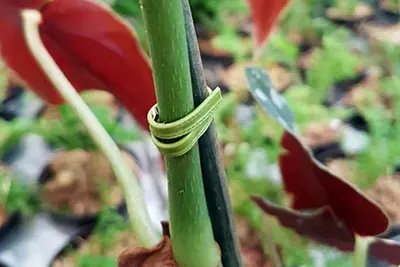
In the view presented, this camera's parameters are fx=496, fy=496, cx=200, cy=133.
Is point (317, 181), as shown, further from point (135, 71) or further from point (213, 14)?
point (213, 14)

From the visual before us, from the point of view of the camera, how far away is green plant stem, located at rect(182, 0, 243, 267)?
0.27 m

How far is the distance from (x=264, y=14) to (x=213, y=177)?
224mm

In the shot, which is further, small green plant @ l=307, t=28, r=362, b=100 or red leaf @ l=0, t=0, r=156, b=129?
small green plant @ l=307, t=28, r=362, b=100

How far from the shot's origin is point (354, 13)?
1.26 m

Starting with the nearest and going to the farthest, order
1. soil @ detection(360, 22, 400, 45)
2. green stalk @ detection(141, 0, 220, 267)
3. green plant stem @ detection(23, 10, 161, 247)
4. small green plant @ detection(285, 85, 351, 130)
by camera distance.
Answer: green stalk @ detection(141, 0, 220, 267)
green plant stem @ detection(23, 10, 161, 247)
small green plant @ detection(285, 85, 351, 130)
soil @ detection(360, 22, 400, 45)

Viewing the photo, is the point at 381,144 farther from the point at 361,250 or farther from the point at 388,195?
the point at 361,250

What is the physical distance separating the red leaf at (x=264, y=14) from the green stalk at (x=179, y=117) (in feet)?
0.74

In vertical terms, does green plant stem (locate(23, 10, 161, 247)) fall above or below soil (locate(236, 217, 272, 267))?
above

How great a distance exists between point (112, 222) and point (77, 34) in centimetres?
37

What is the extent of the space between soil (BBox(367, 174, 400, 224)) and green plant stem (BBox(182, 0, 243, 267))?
Result: 0.39 m

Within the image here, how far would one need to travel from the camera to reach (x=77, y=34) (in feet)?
1.46

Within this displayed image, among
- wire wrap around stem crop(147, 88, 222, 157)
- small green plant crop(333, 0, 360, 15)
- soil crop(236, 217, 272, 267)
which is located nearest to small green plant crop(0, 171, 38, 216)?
soil crop(236, 217, 272, 267)

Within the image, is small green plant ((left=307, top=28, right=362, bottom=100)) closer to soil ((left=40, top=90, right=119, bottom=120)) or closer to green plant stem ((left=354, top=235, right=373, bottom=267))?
soil ((left=40, top=90, right=119, bottom=120))

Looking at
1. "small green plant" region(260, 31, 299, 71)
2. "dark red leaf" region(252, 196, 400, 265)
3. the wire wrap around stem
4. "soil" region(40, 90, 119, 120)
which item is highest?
the wire wrap around stem
